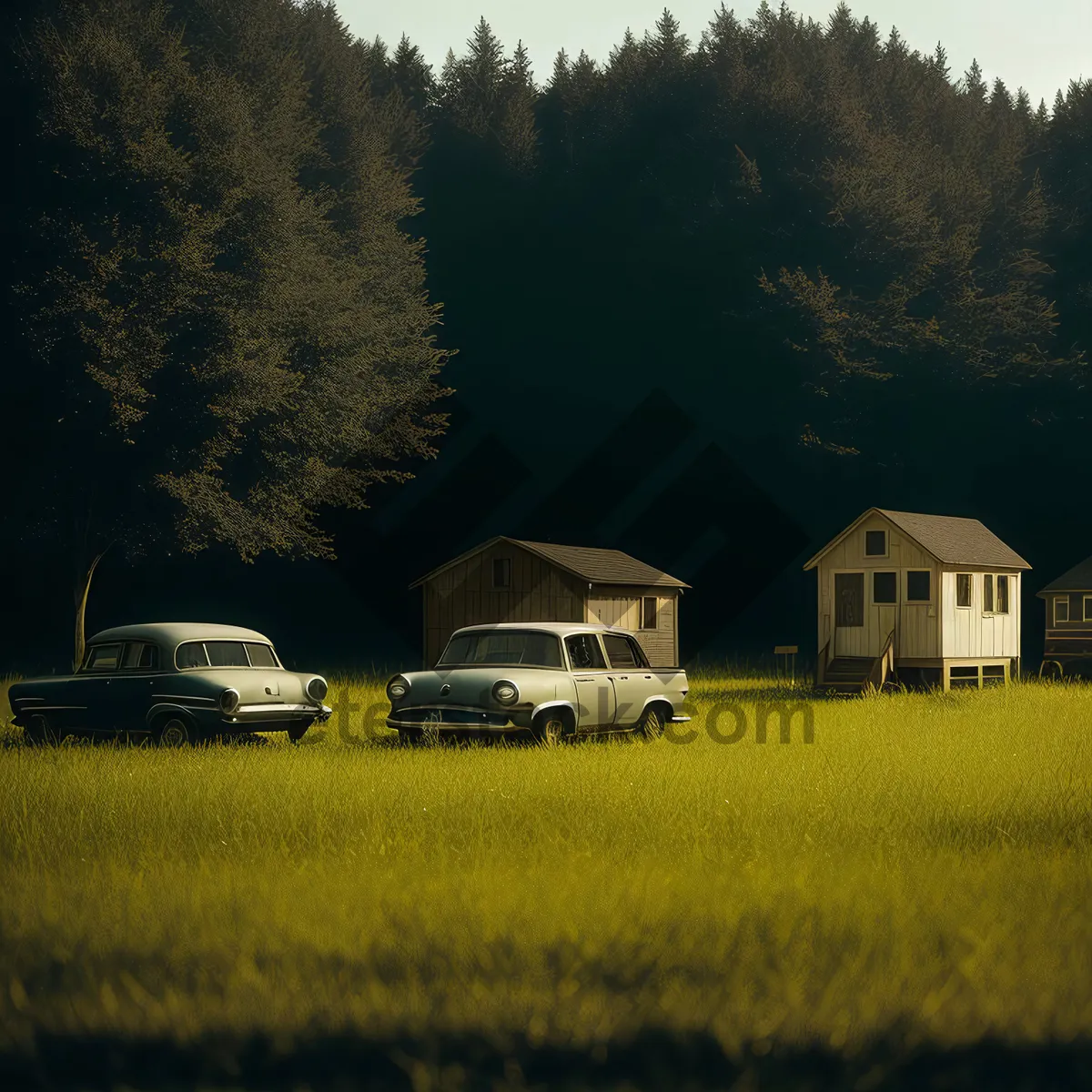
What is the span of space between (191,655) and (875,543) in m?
16.7

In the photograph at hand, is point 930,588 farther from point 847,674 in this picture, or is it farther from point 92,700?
point 92,700

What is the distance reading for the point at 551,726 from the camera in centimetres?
1647

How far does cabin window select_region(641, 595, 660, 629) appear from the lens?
30.6 metres

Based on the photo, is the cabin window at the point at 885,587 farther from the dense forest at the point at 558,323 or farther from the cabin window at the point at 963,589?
the dense forest at the point at 558,323

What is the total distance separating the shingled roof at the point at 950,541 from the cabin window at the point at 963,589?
1.18 ft

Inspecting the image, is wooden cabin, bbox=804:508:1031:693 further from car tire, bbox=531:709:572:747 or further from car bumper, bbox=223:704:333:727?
car bumper, bbox=223:704:333:727

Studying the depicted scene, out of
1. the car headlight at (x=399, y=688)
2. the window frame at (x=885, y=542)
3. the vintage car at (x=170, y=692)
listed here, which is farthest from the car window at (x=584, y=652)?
the window frame at (x=885, y=542)

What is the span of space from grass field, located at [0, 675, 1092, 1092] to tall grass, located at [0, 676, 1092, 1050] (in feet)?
0.08

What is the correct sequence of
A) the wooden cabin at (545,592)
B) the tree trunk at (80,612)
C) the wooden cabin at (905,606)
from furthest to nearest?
the tree trunk at (80,612) < the wooden cabin at (545,592) < the wooden cabin at (905,606)

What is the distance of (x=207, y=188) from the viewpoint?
3072 cm

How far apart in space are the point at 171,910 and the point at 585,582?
21.0 meters

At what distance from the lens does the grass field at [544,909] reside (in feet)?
18.8

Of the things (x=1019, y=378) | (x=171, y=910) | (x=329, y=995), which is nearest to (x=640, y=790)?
(x=171, y=910)

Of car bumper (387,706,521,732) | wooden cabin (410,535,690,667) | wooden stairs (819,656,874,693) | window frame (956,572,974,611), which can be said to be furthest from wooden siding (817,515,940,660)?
car bumper (387,706,521,732)
